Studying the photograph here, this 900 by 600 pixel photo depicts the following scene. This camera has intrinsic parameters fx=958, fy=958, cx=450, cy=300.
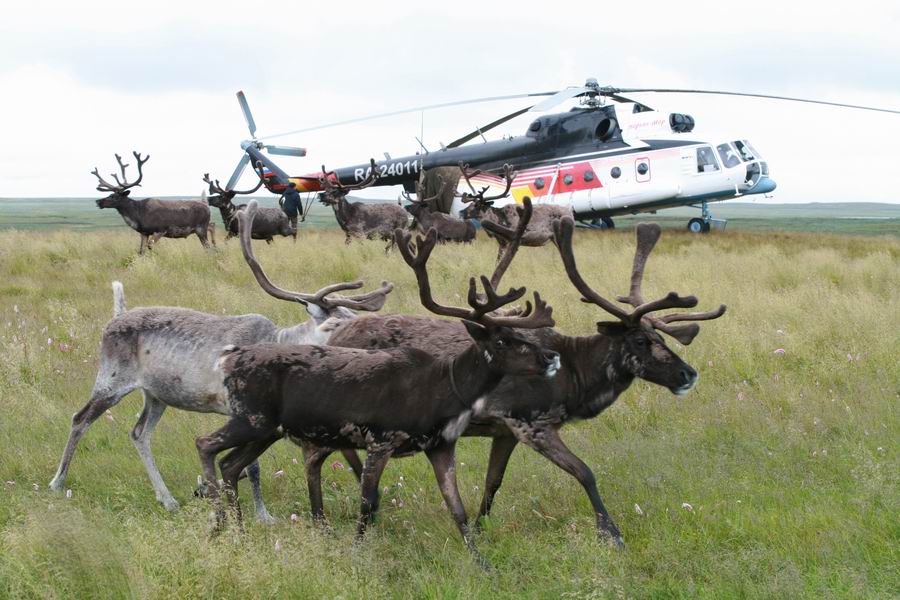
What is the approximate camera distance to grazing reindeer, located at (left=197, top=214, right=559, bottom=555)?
548cm

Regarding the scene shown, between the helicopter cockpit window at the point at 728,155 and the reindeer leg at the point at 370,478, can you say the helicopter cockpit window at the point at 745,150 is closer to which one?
the helicopter cockpit window at the point at 728,155

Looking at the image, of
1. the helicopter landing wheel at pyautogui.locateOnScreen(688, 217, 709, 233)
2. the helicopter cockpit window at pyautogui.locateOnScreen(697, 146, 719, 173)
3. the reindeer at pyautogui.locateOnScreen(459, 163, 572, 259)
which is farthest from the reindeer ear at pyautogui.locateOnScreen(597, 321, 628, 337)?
the helicopter cockpit window at pyautogui.locateOnScreen(697, 146, 719, 173)

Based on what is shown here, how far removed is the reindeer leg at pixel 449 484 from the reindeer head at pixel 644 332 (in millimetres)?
1242

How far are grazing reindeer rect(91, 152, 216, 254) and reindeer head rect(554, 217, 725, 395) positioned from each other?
59.2 feet

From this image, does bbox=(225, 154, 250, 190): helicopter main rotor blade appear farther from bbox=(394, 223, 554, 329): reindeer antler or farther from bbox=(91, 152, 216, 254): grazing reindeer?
bbox=(394, 223, 554, 329): reindeer antler

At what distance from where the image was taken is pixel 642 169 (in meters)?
25.7

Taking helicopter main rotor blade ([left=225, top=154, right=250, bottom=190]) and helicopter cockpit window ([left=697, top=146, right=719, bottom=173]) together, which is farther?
helicopter main rotor blade ([left=225, top=154, right=250, bottom=190])

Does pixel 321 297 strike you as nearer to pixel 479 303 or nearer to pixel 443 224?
pixel 479 303

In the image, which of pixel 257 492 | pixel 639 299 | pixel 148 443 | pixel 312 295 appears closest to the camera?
pixel 257 492

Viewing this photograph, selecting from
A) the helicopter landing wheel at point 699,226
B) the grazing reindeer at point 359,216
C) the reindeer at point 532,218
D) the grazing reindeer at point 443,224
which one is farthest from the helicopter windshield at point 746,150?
the grazing reindeer at point 359,216

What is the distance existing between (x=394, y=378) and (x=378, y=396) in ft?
0.51

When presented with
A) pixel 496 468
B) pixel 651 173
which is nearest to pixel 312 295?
pixel 496 468

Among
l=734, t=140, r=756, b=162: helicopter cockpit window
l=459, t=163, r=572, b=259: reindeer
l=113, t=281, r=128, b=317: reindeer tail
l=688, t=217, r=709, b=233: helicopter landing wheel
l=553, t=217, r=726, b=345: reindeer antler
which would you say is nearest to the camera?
l=553, t=217, r=726, b=345: reindeer antler

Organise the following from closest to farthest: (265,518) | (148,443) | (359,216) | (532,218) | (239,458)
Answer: (239,458), (265,518), (148,443), (532,218), (359,216)
